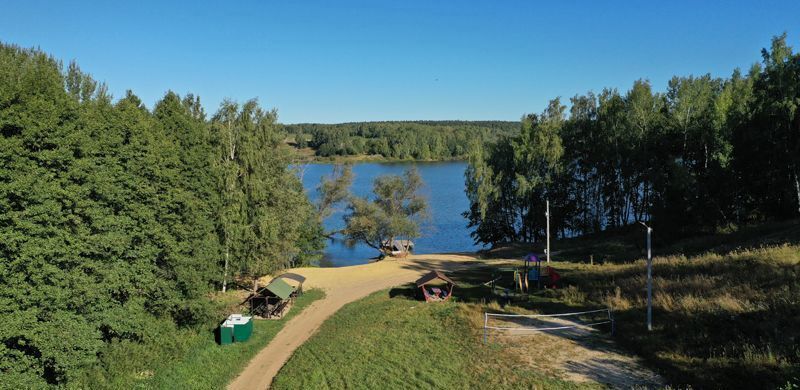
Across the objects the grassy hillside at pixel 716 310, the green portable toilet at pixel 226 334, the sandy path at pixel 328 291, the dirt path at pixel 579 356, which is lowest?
the sandy path at pixel 328 291

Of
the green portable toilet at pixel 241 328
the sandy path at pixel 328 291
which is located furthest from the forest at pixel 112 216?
the sandy path at pixel 328 291

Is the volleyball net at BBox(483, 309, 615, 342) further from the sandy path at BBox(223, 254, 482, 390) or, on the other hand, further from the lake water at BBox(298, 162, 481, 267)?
the lake water at BBox(298, 162, 481, 267)

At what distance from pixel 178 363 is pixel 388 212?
94.1ft

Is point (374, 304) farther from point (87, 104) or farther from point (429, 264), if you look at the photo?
point (87, 104)

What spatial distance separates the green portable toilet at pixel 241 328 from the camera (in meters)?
20.4

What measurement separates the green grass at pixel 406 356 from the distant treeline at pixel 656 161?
81.0 feet

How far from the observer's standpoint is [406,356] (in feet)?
55.4

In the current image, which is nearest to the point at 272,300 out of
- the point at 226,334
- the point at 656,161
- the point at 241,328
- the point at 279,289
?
the point at 279,289

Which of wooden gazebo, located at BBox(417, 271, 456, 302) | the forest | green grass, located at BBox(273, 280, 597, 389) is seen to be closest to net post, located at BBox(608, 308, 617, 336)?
green grass, located at BBox(273, 280, 597, 389)

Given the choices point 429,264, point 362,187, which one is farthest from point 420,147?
point 429,264

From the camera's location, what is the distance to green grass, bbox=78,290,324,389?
15.5 m

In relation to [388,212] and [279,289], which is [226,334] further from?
[388,212]

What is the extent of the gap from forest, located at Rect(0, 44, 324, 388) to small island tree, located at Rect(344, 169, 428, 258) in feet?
44.3

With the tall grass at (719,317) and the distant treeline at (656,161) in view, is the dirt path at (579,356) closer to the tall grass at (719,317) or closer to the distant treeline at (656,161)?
the tall grass at (719,317)
